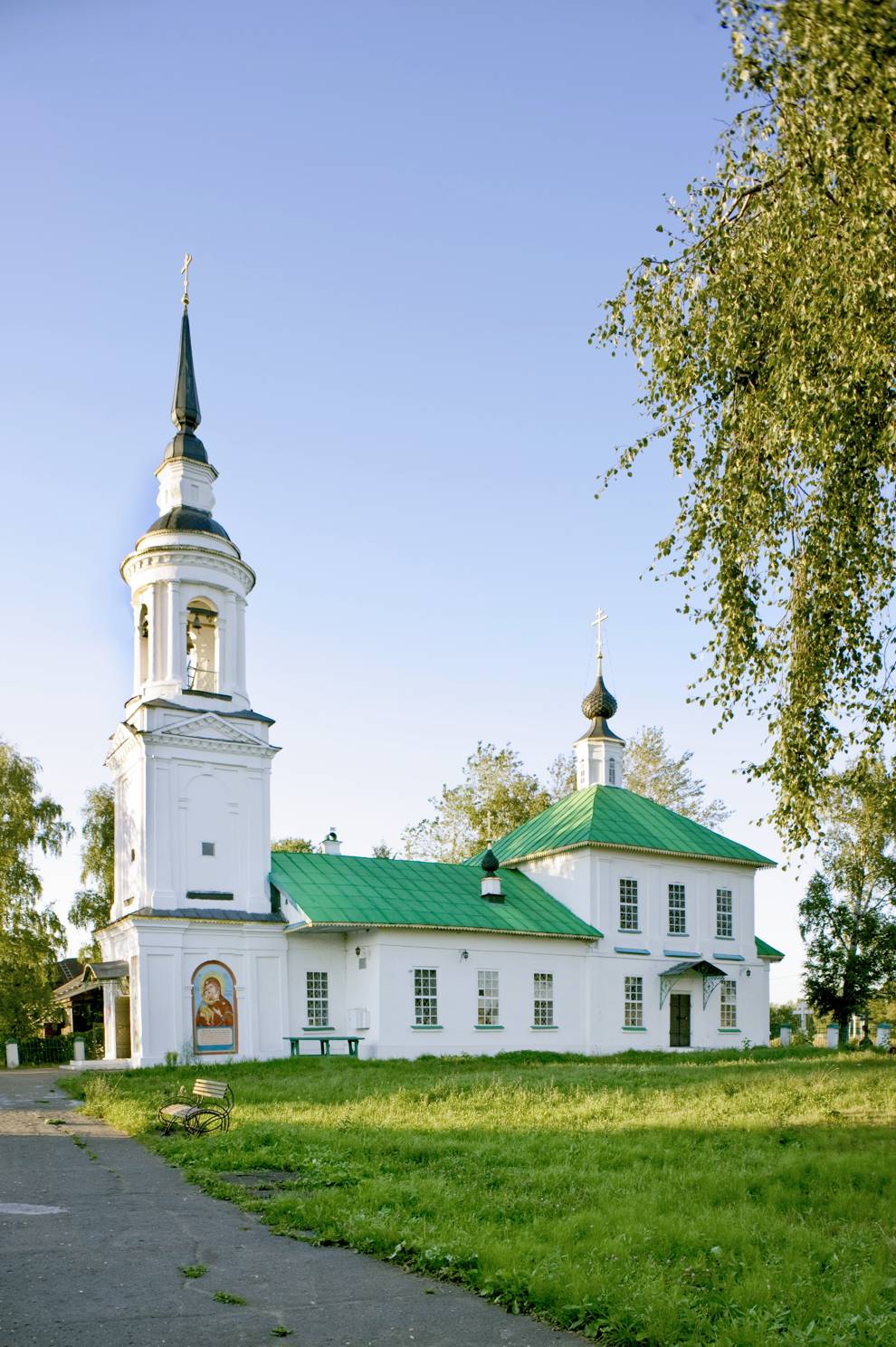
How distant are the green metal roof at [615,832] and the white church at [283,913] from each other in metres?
0.13

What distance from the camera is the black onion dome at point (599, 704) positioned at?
3878 cm

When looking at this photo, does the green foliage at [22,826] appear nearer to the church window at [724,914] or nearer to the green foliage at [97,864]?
the green foliage at [97,864]

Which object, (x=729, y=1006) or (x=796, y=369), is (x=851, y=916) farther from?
(x=796, y=369)

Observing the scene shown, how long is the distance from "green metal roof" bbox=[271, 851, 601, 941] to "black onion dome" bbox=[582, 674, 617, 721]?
6.83 meters

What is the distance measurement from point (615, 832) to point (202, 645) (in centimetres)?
1296

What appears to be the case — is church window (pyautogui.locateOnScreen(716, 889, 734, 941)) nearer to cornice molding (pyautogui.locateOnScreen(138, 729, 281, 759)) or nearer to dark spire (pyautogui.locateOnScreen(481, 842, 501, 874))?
dark spire (pyautogui.locateOnScreen(481, 842, 501, 874))

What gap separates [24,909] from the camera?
3828 centimetres

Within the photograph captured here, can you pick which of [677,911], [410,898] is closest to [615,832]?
[677,911]

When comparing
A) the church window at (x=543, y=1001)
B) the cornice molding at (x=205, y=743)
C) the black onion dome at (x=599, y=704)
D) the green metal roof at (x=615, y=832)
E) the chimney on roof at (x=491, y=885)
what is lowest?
the church window at (x=543, y=1001)

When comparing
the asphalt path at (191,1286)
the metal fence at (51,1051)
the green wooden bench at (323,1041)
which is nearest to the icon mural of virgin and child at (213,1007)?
the green wooden bench at (323,1041)

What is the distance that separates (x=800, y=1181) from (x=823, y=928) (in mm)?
36678

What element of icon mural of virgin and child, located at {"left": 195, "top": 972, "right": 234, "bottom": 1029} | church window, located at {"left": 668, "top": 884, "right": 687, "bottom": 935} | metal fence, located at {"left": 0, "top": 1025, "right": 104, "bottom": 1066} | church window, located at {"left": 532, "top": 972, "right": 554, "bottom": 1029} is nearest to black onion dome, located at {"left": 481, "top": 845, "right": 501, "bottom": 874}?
church window, located at {"left": 532, "top": 972, "right": 554, "bottom": 1029}

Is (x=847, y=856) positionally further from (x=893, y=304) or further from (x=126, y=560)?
(x=893, y=304)

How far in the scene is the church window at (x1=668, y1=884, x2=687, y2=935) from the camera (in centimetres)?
3481
